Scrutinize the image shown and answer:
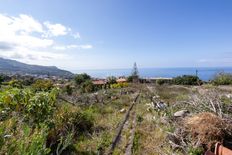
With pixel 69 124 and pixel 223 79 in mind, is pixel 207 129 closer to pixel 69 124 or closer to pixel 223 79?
pixel 69 124

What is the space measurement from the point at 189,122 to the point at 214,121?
1.85ft

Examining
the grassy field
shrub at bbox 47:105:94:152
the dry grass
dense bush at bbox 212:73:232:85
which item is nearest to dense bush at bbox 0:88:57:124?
the grassy field

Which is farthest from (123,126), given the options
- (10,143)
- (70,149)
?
(10,143)

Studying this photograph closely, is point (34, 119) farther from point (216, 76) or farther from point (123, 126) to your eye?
point (216, 76)

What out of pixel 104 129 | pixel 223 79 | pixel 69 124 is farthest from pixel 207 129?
pixel 223 79

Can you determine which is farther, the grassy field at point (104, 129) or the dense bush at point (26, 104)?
the dense bush at point (26, 104)

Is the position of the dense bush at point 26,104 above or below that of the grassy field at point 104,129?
above

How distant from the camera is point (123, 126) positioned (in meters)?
8.26

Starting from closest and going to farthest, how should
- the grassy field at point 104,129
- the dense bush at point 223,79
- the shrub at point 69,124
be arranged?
the grassy field at point 104,129
the shrub at point 69,124
the dense bush at point 223,79

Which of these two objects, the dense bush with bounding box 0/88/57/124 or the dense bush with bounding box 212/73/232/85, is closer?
the dense bush with bounding box 0/88/57/124

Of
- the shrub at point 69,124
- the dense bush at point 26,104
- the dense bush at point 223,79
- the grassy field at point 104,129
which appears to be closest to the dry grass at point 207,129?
the grassy field at point 104,129

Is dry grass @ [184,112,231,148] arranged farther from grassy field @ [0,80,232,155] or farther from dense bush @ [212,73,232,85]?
dense bush @ [212,73,232,85]

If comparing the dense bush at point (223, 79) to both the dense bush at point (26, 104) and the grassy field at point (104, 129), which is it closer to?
the grassy field at point (104, 129)

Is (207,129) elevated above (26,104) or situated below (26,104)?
below
